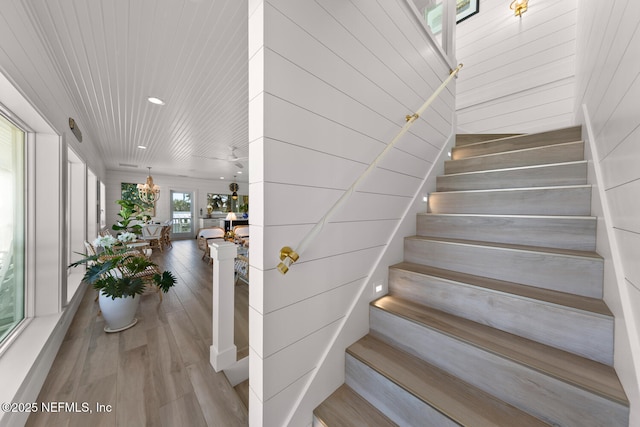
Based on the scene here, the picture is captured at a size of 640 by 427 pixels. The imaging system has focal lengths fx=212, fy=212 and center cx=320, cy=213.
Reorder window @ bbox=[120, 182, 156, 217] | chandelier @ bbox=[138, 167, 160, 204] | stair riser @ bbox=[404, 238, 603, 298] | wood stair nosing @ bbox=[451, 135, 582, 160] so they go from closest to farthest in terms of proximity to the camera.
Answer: stair riser @ bbox=[404, 238, 603, 298], wood stair nosing @ bbox=[451, 135, 582, 160], chandelier @ bbox=[138, 167, 160, 204], window @ bbox=[120, 182, 156, 217]

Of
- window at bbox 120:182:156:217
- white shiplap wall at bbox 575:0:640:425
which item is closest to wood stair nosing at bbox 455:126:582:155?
white shiplap wall at bbox 575:0:640:425

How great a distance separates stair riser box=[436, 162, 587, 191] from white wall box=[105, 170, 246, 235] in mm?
9510

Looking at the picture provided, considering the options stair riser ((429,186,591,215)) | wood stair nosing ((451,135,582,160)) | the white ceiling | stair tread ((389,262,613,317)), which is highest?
the white ceiling

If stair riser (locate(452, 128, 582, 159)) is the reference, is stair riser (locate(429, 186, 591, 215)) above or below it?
below

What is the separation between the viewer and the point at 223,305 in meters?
1.69

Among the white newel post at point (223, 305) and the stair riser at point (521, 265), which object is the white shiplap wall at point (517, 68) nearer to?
the stair riser at point (521, 265)

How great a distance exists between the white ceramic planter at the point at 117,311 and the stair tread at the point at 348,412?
7.54 ft

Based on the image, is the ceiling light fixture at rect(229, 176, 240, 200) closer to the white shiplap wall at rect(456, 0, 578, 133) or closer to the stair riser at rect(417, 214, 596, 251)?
the white shiplap wall at rect(456, 0, 578, 133)

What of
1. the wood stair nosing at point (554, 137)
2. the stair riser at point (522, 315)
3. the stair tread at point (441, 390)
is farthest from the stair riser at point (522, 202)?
the stair tread at point (441, 390)

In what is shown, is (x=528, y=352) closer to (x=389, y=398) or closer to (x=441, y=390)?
(x=441, y=390)

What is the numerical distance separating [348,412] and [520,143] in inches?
102

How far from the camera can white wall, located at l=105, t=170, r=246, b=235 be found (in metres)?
7.53

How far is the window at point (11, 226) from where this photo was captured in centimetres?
163

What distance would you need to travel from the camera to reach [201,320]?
2.48 meters
